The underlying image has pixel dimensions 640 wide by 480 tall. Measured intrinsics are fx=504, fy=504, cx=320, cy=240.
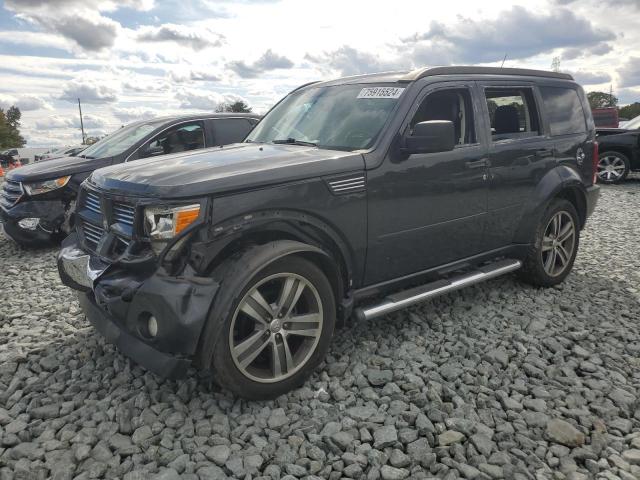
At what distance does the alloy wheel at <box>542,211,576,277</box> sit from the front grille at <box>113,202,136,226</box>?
144 inches

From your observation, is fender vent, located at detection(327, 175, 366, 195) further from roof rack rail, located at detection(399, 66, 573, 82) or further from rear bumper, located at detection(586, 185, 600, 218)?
rear bumper, located at detection(586, 185, 600, 218)

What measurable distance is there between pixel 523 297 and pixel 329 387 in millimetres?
2434

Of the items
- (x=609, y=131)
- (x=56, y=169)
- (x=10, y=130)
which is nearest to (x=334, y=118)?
(x=56, y=169)

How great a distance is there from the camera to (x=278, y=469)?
2449 mm

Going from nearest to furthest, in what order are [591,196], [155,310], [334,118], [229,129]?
[155,310] → [334,118] → [591,196] → [229,129]

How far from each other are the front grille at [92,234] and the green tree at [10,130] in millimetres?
87042

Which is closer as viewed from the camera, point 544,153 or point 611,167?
point 544,153

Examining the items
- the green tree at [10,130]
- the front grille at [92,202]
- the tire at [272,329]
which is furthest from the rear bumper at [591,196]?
the green tree at [10,130]

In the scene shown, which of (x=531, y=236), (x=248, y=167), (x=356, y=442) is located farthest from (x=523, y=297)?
(x=248, y=167)

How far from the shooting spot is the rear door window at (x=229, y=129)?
24.0ft

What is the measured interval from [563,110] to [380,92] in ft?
7.37

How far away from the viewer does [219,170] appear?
9.59ft

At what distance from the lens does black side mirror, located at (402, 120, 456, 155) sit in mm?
3287

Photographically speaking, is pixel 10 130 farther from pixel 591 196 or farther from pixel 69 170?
pixel 591 196
